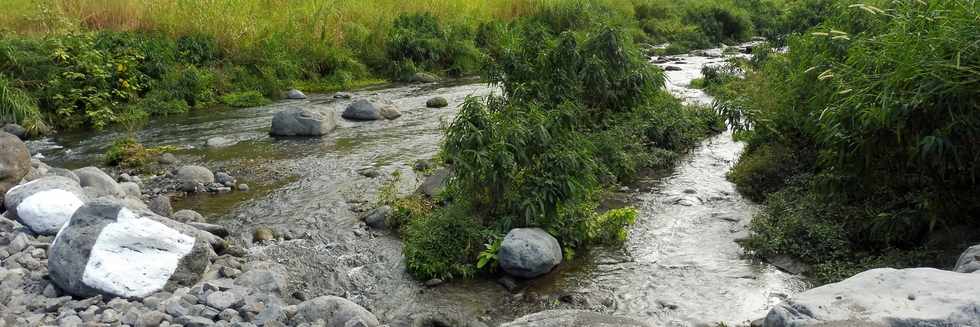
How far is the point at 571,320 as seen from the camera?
17.0 ft

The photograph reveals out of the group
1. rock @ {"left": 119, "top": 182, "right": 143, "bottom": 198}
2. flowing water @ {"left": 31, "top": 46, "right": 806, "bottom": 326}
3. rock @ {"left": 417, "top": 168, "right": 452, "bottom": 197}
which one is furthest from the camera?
rock @ {"left": 119, "top": 182, "right": 143, "bottom": 198}

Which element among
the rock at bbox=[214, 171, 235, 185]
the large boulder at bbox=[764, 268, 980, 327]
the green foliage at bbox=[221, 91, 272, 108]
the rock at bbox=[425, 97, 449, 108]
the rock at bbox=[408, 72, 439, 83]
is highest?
the large boulder at bbox=[764, 268, 980, 327]

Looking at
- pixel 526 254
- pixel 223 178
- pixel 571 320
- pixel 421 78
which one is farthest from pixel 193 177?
pixel 421 78

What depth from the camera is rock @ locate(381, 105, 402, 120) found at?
1566 centimetres

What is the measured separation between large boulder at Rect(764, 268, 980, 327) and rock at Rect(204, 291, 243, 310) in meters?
4.21

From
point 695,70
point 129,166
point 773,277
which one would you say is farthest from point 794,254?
point 695,70

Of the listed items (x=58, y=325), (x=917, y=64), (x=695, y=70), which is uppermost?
(x=917, y=64)

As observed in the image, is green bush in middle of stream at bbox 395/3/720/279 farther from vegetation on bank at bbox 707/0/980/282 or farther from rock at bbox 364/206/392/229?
vegetation on bank at bbox 707/0/980/282

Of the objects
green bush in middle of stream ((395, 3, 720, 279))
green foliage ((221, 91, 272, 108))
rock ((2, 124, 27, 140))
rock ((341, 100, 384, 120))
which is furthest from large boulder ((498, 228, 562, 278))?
green foliage ((221, 91, 272, 108))

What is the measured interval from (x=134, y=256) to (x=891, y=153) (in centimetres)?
701

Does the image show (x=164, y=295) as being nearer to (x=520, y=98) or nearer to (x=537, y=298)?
(x=537, y=298)

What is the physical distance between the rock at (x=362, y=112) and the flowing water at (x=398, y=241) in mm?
670

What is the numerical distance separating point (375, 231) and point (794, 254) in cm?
466

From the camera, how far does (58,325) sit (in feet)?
19.1
